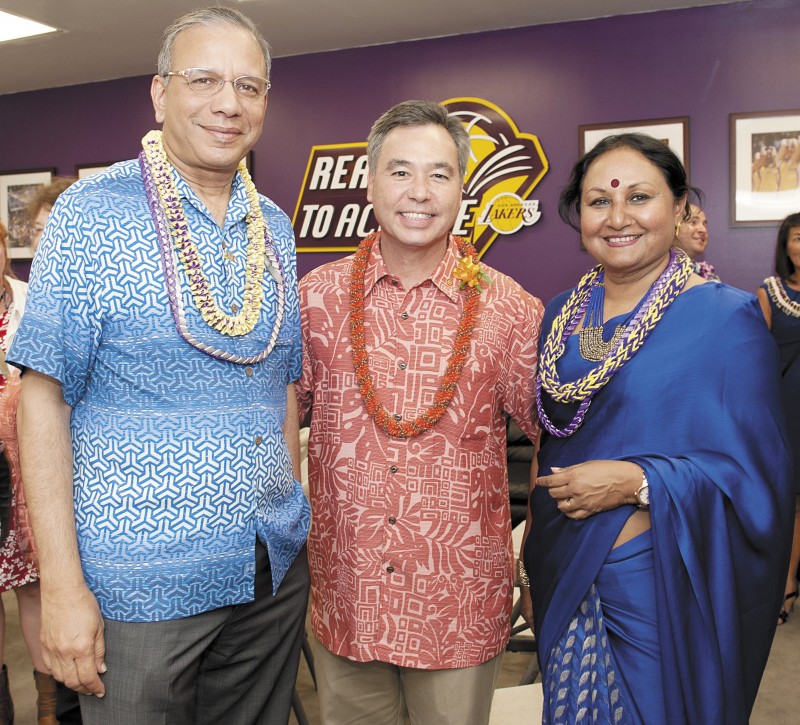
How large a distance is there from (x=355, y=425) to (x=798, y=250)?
10.3 feet

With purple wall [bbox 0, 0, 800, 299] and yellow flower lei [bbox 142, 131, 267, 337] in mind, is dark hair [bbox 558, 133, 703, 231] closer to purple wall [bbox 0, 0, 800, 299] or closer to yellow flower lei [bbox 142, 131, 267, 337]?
yellow flower lei [bbox 142, 131, 267, 337]

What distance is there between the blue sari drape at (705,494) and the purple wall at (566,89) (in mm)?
3384

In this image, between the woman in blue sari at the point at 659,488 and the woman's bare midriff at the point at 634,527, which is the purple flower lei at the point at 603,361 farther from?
the woman's bare midriff at the point at 634,527

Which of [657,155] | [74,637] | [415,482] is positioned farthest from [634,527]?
[74,637]

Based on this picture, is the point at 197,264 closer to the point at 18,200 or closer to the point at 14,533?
the point at 14,533

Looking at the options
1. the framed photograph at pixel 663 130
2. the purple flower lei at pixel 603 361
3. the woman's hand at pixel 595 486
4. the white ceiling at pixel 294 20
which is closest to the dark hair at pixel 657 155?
the purple flower lei at pixel 603 361

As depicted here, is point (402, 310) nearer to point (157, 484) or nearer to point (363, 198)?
point (157, 484)

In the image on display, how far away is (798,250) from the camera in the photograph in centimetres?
402

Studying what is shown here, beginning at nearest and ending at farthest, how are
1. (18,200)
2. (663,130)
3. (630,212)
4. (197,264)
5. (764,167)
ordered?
(197,264), (630,212), (764,167), (663,130), (18,200)

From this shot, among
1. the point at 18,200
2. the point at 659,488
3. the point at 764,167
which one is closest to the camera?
the point at 659,488

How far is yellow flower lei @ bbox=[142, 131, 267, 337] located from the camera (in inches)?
54.6

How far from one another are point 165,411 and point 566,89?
13.9ft

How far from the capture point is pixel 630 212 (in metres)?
1.66

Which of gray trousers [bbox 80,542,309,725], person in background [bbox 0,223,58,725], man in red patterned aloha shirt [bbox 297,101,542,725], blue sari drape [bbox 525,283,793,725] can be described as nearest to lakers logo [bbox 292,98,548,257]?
person in background [bbox 0,223,58,725]
